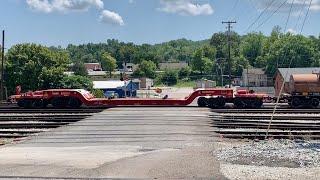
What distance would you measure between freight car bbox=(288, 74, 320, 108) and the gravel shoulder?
18656 mm

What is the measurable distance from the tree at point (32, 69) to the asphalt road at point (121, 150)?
152 ft

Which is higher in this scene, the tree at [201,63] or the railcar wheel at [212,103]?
the tree at [201,63]

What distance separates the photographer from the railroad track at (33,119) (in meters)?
25.1

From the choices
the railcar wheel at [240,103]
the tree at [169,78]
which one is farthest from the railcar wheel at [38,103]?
the tree at [169,78]

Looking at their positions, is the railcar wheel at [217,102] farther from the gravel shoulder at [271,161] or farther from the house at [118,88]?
the house at [118,88]

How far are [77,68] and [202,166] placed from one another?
486 ft

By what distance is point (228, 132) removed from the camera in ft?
76.5

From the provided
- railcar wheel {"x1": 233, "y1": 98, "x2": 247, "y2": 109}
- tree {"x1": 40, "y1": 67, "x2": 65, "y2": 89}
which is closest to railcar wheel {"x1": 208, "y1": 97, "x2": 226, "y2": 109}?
railcar wheel {"x1": 233, "y1": 98, "x2": 247, "y2": 109}

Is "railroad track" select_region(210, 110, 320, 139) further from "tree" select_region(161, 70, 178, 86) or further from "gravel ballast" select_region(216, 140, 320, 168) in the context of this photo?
"tree" select_region(161, 70, 178, 86)

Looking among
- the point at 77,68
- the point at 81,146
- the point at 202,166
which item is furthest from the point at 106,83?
the point at 202,166

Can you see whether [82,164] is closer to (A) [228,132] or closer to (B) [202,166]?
(B) [202,166]

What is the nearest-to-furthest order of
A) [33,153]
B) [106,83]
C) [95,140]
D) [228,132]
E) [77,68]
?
[33,153] → [95,140] → [228,132] → [106,83] → [77,68]

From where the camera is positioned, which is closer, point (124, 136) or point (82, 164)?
point (82, 164)

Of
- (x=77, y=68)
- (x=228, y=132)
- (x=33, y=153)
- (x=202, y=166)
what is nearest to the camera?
(x=202, y=166)
